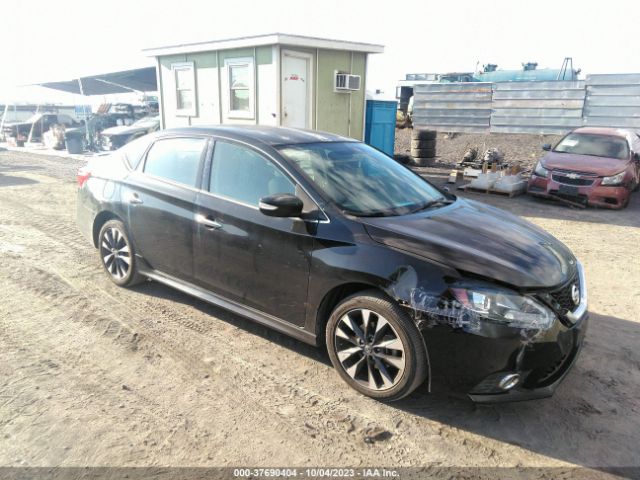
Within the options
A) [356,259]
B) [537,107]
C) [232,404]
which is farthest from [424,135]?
[232,404]

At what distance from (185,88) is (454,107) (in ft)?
40.6

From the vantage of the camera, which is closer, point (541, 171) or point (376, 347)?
point (376, 347)

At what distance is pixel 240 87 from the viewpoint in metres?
11.3

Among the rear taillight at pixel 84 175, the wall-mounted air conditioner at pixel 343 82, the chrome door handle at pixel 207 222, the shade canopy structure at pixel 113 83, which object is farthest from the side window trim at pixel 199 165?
the shade canopy structure at pixel 113 83

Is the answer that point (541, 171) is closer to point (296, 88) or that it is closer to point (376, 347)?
point (296, 88)

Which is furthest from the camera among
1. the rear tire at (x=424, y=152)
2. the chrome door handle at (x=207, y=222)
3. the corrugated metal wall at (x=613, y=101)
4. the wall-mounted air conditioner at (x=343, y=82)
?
the corrugated metal wall at (x=613, y=101)

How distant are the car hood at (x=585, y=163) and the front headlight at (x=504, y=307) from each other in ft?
25.9

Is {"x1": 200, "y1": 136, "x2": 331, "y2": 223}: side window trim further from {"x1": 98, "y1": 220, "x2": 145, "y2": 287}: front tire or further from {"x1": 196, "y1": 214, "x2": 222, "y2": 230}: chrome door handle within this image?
{"x1": 98, "y1": 220, "x2": 145, "y2": 287}: front tire

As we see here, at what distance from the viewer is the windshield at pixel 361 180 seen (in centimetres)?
341

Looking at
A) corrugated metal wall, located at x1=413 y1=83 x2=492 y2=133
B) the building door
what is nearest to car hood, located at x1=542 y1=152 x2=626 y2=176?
the building door

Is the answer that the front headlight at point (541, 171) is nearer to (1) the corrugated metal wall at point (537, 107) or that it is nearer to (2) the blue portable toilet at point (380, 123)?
(2) the blue portable toilet at point (380, 123)

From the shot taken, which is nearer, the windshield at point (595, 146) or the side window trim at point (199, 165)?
the side window trim at point (199, 165)

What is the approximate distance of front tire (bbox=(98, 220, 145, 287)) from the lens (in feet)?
15.0

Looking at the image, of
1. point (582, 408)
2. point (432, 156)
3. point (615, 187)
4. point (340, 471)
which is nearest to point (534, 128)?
point (432, 156)
